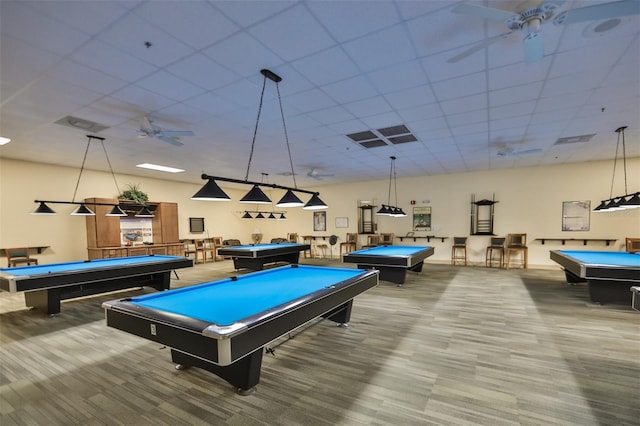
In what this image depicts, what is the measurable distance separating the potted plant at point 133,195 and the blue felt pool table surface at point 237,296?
21.5 ft

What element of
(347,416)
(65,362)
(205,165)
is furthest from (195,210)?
(347,416)

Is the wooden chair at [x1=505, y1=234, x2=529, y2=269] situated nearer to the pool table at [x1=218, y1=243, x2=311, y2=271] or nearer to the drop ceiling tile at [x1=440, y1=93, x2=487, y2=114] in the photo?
the drop ceiling tile at [x1=440, y1=93, x2=487, y2=114]

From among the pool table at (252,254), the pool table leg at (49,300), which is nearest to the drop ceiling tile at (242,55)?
the pool table leg at (49,300)

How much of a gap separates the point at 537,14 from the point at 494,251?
8.11 metres

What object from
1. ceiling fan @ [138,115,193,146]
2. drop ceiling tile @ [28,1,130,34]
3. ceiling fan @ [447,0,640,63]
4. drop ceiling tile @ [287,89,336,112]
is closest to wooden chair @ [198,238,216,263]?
ceiling fan @ [138,115,193,146]

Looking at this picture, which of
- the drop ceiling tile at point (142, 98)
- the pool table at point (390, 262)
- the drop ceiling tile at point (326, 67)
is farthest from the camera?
the pool table at point (390, 262)

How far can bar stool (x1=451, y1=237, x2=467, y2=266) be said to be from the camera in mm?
8844

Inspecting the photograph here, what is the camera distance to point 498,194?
8.71 meters

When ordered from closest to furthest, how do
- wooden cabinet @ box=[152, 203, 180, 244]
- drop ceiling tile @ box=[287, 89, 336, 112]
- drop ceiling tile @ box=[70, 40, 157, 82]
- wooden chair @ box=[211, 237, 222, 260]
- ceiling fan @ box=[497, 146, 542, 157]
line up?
drop ceiling tile @ box=[70, 40, 157, 82], drop ceiling tile @ box=[287, 89, 336, 112], ceiling fan @ box=[497, 146, 542, 157], wooden cabinet @ box=[152, 203, 180, 244], wooden chair @ box=[211, 237, 222, 260]

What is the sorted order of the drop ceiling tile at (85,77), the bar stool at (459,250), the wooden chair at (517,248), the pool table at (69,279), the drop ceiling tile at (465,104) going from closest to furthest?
1. the drop ceiling tile at (85,77)
2. the drop ceiling tile at (465,104)
3. the pool table at (69,279)
4. the wooden chair at (517,248)
5. the bar stool at (459,250)

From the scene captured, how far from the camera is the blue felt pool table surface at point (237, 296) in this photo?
2180 mm

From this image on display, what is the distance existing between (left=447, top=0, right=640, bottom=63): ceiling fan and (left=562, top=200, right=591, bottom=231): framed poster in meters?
7.62

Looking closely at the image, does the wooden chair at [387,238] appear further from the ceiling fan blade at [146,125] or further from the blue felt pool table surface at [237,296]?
the ceiling fan blade at [146,125]

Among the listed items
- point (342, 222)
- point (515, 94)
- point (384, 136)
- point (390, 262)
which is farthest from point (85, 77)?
point (342, 222)
